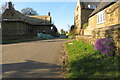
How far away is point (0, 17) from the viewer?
115ft

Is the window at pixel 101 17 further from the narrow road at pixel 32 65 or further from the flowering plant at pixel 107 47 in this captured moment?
the flowering plant at pixel 107 47

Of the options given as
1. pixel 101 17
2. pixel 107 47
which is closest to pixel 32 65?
pixel 107 47

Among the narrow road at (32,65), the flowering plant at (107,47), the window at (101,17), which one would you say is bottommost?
the narrow road at (32,65)

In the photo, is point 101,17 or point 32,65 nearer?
point 32,65

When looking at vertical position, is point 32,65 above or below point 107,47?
below

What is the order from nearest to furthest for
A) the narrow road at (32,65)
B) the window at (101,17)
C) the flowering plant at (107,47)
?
1. the narrow road at (32,65)
2. the flowering plant at (107,47)
3. the window at (101,17)

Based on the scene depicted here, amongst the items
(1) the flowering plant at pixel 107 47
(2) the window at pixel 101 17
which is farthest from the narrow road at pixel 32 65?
(2) the window at pixel 101 17

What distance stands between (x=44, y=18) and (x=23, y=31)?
15.1 meters

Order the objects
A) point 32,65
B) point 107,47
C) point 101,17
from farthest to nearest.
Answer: point 101,17
point 32,65
point 107,47

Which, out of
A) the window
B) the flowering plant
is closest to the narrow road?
the flowering plant

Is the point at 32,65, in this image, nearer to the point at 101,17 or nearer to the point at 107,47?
the point at 107,47

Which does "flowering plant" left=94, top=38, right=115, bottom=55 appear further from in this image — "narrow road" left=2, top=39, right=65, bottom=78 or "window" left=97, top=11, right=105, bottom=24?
"window" left=97, top=11, right=105, bottom=24

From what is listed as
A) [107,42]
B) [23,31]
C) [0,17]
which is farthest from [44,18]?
[107,42]

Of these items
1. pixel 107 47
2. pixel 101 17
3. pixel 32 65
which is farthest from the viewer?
pixel 101 17
